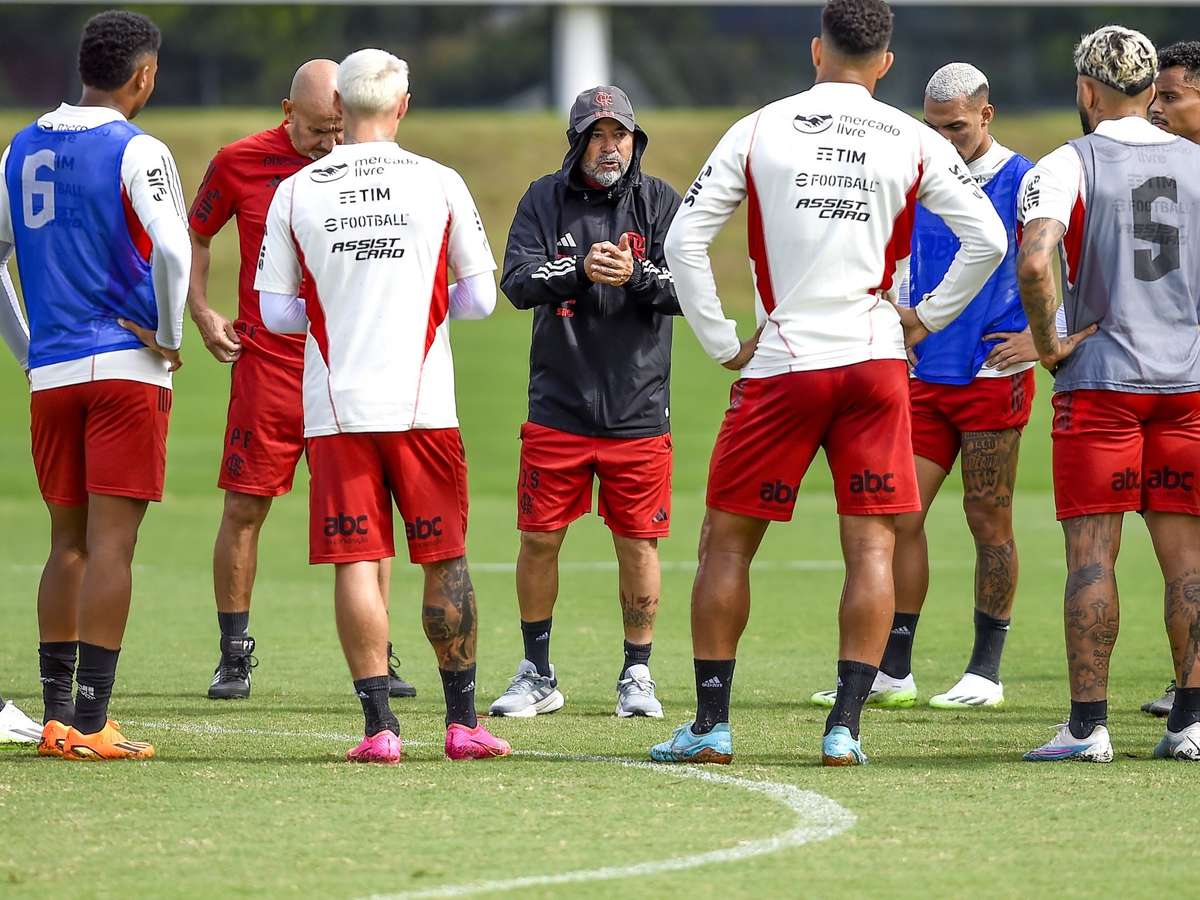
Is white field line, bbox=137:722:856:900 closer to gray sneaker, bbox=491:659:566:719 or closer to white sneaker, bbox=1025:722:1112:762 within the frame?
gray sneaker, bbox=491:659:566:719

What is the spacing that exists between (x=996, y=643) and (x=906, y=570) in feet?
1.63

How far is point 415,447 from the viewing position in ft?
20.2

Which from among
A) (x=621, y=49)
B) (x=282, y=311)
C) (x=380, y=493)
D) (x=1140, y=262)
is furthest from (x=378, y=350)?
(x=621, y=49)

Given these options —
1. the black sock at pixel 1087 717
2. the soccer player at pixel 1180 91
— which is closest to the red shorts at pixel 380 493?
the black sock at pixel 1087 717

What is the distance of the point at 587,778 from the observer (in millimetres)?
5863

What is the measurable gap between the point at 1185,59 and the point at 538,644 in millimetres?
3549

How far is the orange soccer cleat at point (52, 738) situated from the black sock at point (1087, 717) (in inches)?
138

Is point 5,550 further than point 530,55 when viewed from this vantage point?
No

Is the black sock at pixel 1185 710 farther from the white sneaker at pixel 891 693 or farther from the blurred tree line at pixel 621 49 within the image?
the blurred tree line at pixel 621 49

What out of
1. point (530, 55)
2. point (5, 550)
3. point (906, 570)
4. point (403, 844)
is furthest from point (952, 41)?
point (403, 844)

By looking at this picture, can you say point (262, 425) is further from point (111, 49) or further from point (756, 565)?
point (756, 565)

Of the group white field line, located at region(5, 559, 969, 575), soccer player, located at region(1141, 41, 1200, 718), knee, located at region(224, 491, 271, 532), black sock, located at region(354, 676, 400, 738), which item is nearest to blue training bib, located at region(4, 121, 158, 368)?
black sock, located at region(354, 676, 400, 738)

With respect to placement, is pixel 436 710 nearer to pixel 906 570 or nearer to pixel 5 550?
pixel 906 570

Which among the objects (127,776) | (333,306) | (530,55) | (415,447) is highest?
(530,55)
